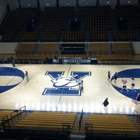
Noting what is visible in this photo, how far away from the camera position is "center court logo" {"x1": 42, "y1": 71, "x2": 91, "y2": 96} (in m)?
19.4

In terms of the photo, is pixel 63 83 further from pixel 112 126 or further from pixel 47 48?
pixel 47 48

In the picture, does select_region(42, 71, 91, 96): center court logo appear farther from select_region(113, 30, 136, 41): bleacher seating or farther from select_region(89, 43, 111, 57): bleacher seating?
select_region(113, 30, 136, 41): bleacher seating

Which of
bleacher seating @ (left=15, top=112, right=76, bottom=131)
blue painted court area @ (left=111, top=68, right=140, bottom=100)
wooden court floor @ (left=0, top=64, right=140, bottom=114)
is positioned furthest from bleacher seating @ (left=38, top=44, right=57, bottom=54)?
bleacher seating @ (left=15, top=112, right=76, bottom=131)

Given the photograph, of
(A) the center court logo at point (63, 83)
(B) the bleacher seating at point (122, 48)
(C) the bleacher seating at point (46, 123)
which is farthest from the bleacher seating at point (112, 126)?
(B) the bleacher seating at point (122, 48)

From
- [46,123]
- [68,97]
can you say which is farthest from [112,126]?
[68,97]

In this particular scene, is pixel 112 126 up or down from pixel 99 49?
down

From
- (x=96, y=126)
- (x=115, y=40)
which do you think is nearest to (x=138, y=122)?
(x=96, y=126)

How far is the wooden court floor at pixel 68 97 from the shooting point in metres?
16.6

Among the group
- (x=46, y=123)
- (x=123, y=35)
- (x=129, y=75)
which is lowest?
(x=129, y=75)

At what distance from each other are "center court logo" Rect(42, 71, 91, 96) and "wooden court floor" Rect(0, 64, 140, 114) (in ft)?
1.08

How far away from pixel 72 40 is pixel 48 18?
6.73 m

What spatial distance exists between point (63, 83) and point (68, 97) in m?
3.17

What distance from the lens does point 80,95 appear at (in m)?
18.7

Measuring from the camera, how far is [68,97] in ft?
60.4
